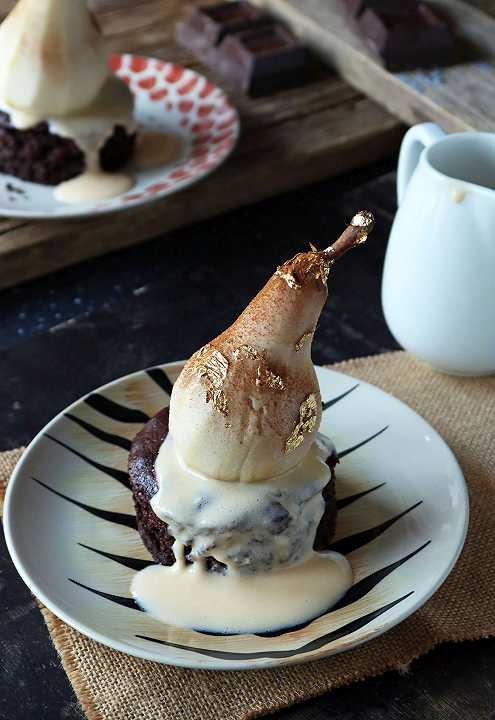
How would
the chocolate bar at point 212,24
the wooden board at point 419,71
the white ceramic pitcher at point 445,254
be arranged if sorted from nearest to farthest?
the white ceramic pitcher at point 445,254 < the wooden board at point 419,71 < the chocolate bar at point 212,24

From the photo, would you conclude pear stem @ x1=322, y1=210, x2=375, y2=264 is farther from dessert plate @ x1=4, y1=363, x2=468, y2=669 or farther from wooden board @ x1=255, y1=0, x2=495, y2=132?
wooden board @ x1=255, y1=0, x2=495, y2=132

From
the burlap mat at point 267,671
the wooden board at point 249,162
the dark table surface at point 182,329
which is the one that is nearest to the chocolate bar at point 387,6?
the wooden board at point 249,162

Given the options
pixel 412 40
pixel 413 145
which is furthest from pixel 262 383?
pixel 412 40

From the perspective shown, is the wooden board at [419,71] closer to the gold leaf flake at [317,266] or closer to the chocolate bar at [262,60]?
the chocolate bar at [262,60]

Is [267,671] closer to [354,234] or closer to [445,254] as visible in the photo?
[354,234]

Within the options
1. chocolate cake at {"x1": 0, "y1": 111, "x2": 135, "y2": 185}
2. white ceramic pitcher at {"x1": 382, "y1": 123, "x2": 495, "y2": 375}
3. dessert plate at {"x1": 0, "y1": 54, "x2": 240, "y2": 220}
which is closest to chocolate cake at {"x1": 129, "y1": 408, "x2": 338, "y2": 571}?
white ceramic pitcher at {"x1": 382, "y1": 123, "x2": 495, "y2": 375}

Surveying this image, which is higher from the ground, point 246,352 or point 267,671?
point 246,352
